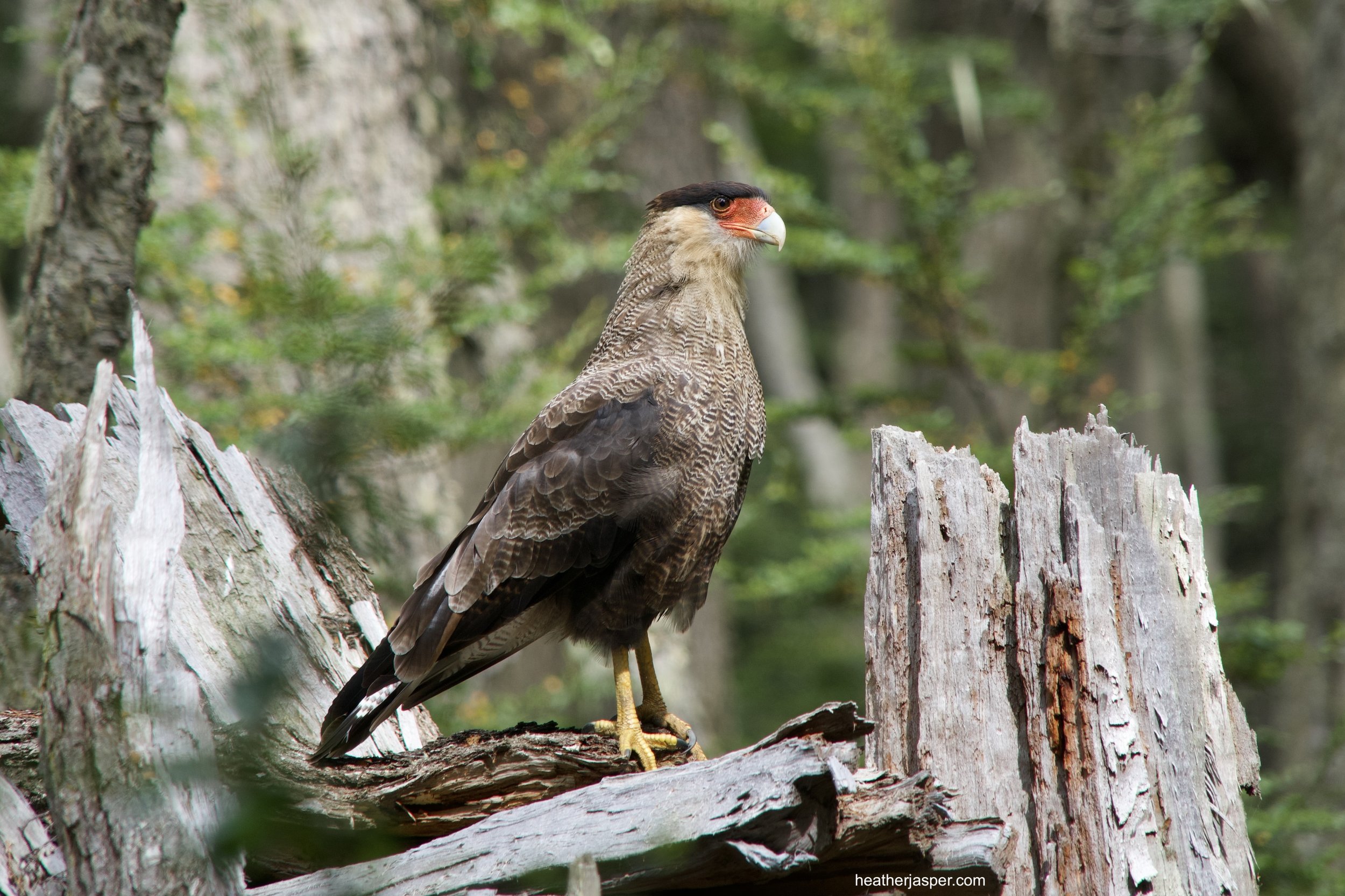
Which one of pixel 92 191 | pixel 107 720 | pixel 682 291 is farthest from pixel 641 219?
pixel 107 720

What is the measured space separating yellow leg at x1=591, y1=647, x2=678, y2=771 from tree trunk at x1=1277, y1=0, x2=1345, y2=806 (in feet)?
16.3

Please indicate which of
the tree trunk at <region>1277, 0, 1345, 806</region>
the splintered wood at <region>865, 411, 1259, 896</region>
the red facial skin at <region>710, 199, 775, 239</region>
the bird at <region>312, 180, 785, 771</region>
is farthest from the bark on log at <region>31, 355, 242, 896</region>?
the tree trunk at <region>1277, 0, 1345, 806</region>

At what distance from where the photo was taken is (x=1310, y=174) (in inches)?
310

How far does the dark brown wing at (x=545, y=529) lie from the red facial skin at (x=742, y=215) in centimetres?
82

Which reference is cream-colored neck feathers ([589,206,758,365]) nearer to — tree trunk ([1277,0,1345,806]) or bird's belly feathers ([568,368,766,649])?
bird's belly feathers ([568,368,766,649])

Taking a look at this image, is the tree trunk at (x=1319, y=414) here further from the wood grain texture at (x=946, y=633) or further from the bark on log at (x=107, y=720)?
the bark on log at (x=107, y=720)

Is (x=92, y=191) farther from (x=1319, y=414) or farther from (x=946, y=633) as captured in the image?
(x=1319, y=414)

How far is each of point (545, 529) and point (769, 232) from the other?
1372mm

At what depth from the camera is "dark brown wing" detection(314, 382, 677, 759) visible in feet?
11.4

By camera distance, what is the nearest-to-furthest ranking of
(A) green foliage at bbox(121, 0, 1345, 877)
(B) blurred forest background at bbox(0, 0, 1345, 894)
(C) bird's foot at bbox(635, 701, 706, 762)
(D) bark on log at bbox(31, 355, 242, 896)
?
(D) bark on log at bbox(31, 355, 242, 896) → (C) bird's foot at bbox(635, 701, 706, 762) → (B) blurred forest background at bbox(0, 0, 1345, 894) → (A) green foliage at bbox(121, 0, 1345, 877)

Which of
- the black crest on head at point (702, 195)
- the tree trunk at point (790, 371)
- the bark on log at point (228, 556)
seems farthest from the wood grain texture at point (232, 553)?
the tree trunk at point (790, 371)

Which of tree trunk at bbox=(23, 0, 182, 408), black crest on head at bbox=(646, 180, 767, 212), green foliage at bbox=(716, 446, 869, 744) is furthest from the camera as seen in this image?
green foliage at bbox=(716, 446, 869, 744)

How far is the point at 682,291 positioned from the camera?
158 inches

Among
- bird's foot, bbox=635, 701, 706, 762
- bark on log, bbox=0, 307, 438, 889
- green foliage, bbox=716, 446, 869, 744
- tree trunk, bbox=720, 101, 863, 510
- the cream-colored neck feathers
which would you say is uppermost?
tree trunk, bbox=720, 101, 863, 510
